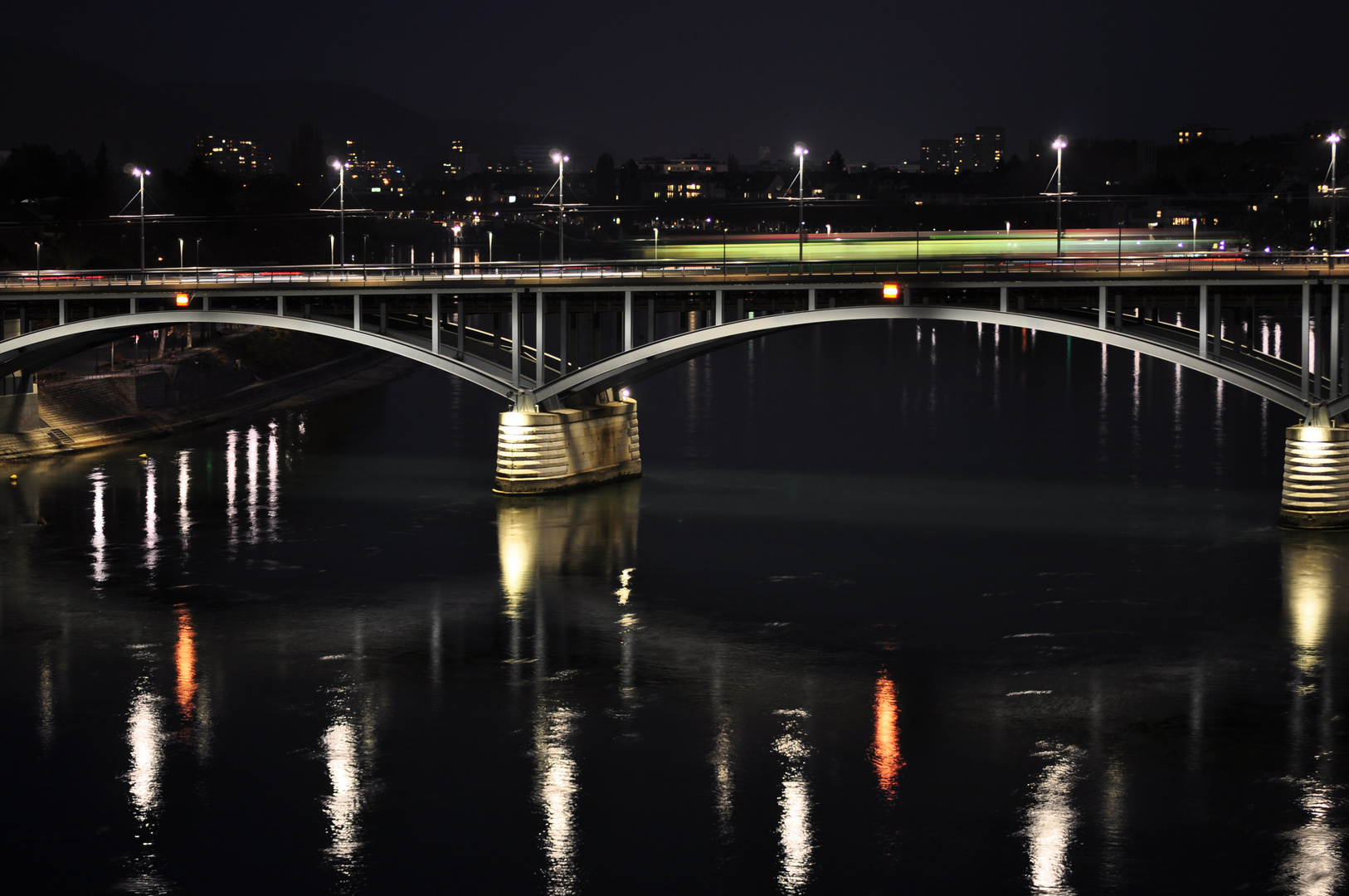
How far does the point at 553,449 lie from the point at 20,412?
2205cm

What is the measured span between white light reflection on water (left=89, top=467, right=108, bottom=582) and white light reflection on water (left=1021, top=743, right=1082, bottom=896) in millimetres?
23524

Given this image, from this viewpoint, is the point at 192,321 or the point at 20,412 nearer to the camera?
the point at 192,321

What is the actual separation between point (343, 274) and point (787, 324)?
15.1 metres

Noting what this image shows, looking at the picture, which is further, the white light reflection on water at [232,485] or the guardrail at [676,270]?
the white light reflection on water at [232,485]

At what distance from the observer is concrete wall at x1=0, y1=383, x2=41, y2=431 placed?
55.7 m

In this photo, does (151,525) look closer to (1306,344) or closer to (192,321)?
(192,321)

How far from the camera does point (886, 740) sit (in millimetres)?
25234

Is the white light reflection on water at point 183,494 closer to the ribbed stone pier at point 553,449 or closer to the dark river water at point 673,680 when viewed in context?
the dark river water at point 673,680

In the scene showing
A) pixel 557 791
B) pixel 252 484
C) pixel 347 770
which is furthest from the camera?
pixel 252 484

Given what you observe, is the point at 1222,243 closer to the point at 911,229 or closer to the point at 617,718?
the point at 911,229

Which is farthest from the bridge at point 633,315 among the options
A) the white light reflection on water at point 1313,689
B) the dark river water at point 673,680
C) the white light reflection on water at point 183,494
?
the white light reflection on water at point 183,494

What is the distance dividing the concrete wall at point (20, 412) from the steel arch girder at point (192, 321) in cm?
195

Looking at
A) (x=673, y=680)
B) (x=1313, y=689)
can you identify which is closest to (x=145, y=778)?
(x=673, y=680)

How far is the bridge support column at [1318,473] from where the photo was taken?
129 feet
